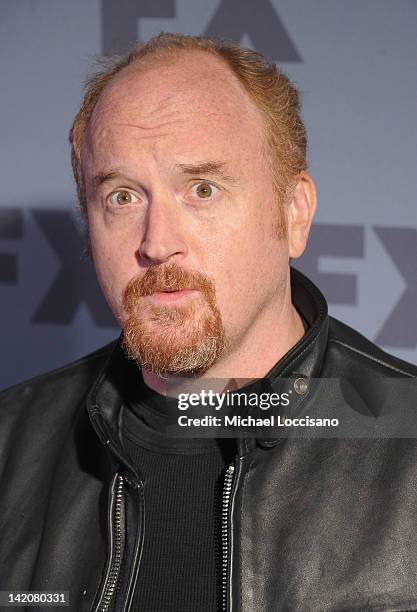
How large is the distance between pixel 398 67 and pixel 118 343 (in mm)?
1147

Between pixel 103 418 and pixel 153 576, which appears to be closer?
pixel 153 576

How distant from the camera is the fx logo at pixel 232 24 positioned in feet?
9.33

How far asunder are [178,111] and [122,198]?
8.0 inches

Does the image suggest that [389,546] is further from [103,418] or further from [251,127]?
[251,127]

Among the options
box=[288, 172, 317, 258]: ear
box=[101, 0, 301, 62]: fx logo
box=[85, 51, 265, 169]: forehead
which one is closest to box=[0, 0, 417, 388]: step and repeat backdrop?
box=[101, 0, 301, 62]: fx logo

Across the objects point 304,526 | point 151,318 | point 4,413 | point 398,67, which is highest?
point 398,67

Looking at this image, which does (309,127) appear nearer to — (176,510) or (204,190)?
(204,190)

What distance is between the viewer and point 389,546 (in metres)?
1.83

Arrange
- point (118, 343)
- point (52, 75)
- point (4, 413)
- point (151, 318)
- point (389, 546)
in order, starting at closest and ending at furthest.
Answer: point (389, 546)
point (151, 318)
point (118, 343)
point (4, 413)
point (52, 75)

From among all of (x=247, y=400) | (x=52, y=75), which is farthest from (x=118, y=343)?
(x=52, y=75)

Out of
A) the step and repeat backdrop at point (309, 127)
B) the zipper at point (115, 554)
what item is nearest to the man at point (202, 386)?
the zipper at point (115, 554)

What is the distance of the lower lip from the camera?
1.95 metres

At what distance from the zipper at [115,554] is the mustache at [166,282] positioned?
1.19 feet

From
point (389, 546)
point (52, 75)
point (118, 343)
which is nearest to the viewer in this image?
point (389, 546)
